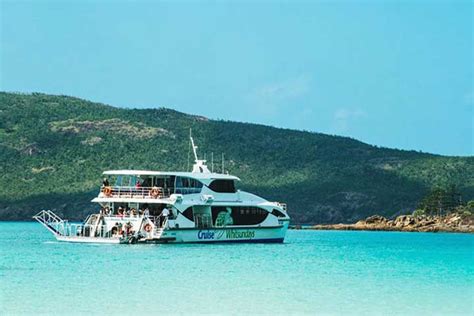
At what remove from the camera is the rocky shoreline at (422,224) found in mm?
98250

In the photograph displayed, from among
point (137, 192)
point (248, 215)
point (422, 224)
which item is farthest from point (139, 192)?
point (422, 224)

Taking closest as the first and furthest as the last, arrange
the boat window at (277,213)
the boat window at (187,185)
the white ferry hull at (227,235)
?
the white ferry hull at (227,235), the boat window at (187,185), the boat window at (277,213)

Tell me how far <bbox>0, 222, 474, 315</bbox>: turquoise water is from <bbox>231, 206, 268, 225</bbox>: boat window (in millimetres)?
1764

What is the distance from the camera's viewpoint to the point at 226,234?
181 feet

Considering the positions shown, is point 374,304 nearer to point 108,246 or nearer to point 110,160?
point 108,246

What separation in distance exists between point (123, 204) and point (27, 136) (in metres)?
83.6

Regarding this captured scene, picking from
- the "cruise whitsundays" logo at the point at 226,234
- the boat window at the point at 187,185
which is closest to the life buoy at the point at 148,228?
the boat window at the point at 187,185

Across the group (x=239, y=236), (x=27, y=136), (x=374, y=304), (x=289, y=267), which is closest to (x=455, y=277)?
(x=289, y=267)

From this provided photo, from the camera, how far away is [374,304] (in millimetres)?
31703

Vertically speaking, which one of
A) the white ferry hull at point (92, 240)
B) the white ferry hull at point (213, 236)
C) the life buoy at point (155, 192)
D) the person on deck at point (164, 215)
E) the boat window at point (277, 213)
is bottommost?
the white ferry hull at point (92, 240)

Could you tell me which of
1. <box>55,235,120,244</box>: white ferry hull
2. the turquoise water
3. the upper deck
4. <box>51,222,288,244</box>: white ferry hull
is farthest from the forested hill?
the turquoise water

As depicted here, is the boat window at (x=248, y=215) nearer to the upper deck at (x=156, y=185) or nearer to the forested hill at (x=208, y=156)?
the upper deck at (x=156, y=185)

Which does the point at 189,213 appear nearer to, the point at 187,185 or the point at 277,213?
the point at 187,185

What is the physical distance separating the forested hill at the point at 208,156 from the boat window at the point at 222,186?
56951mm
